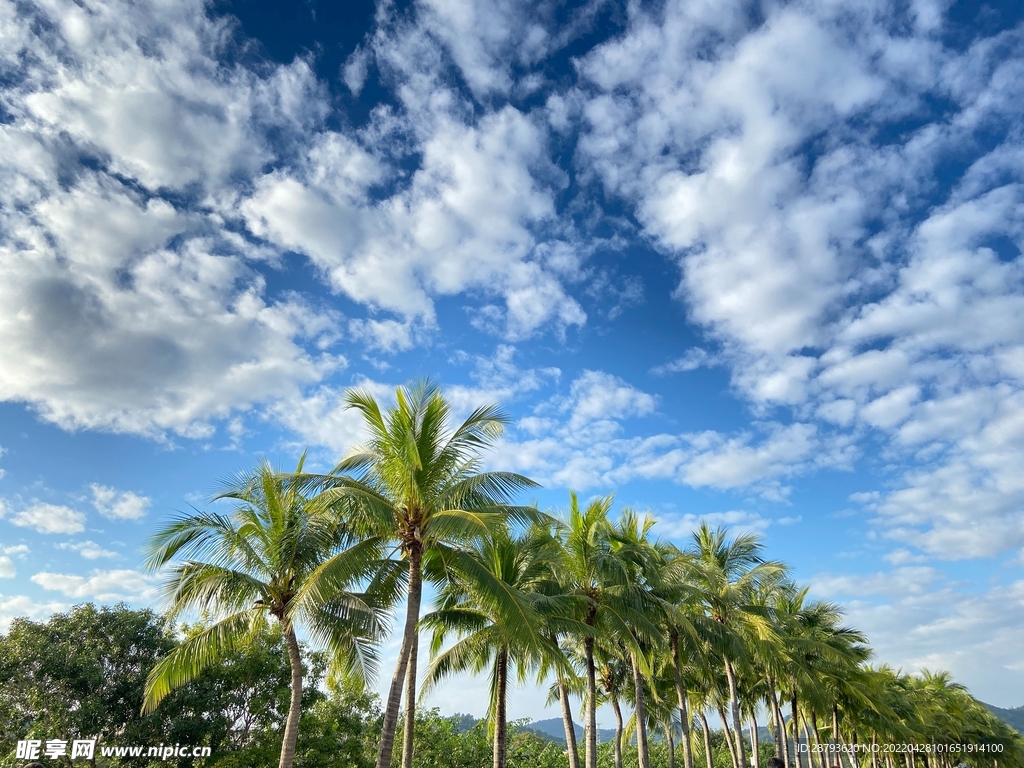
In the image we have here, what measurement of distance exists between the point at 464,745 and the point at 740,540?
1568 cm

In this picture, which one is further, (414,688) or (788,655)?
(788,655)

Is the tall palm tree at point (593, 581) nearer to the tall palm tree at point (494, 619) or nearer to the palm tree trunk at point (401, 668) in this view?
the tall palm tree at point (494, 619)

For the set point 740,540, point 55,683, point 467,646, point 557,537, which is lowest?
point 55,683

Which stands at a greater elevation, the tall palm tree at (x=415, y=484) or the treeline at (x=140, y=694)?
the tall palm tree at (x=415, y=484)

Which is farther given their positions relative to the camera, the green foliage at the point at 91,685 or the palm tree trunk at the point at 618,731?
the palm tree trunk at the point at 618,731

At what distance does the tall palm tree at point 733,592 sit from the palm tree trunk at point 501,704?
7.63 metres

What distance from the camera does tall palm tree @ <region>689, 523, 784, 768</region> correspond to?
930 inches

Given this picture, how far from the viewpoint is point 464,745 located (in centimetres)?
2955

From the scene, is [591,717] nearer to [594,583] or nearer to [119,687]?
[594,583]

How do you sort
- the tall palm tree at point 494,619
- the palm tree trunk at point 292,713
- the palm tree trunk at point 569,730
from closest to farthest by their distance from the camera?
1. the palm tree trunk at point 292,713
2. the tall palm tree at point 494,619
3. the palm tree trunk at point 569,730

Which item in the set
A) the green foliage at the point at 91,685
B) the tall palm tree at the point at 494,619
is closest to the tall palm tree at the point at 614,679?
the tall palm tree at the point at 494,619

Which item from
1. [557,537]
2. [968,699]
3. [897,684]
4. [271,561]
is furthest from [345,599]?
[968,699]

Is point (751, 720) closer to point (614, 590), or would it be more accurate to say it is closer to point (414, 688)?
point (614, 590)

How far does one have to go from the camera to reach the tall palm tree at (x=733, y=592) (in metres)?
23.6
